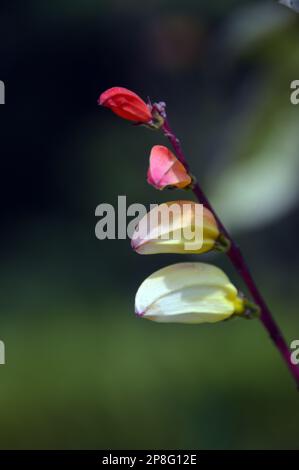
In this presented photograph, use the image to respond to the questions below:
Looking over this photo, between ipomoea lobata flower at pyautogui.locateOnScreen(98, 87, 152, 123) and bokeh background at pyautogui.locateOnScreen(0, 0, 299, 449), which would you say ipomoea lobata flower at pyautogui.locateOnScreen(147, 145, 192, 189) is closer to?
ipomoea lobata flower at pyautogui.locateOnScreen(98, 87, 152, 123)

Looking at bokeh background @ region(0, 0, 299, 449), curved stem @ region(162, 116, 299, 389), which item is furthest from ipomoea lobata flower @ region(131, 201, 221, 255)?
bokeh background @ region(0, 0, 299, 449)

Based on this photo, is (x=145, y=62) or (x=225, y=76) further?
(x=145, y=62)

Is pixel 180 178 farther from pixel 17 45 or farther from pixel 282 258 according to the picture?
pixel 17 45

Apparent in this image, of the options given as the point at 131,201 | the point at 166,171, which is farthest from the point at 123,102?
the point at 131,201

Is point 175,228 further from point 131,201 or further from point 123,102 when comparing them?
point 131,201

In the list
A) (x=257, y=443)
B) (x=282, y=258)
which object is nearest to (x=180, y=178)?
(x=257, y=443)

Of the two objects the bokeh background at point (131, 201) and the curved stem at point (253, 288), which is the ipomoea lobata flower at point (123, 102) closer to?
the curved stem at point (253, 288)
